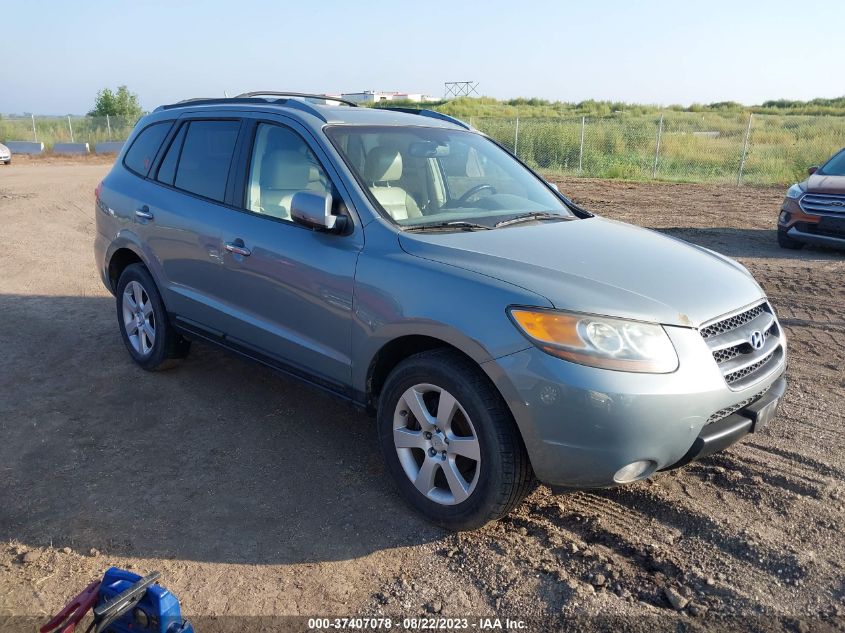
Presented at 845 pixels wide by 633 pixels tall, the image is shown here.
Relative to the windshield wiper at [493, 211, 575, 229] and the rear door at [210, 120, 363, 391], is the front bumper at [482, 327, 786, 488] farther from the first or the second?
the windshield wiper at [493, 211, 575, 229]

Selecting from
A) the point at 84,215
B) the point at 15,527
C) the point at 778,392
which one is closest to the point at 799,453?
the point at 778,392

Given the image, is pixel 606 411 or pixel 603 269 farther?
pixel 603 269

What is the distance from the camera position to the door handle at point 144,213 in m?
4.91

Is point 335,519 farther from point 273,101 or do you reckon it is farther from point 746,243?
point 746,243

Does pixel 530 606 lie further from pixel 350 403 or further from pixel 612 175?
pixel 612 175

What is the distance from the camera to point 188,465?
156 inches

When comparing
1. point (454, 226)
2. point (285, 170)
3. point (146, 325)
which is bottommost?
point (146, 325)

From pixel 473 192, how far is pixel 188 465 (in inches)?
88.3

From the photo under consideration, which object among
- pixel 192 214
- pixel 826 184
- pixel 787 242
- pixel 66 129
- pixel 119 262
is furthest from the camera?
pixel 66 129

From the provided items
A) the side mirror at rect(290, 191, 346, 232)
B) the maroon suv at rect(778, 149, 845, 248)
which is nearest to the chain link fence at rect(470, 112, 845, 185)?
the maroon suv at rect(778, 149, 845, 248)

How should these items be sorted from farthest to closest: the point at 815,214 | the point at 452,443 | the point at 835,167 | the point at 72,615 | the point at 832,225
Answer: the point at 835,167 < the point at 815,214 < the point at 832,225 < the point at 452,443 < the point at 72,615

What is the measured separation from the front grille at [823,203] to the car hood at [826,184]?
0.20ft

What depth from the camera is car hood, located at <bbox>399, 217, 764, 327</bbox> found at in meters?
3.01

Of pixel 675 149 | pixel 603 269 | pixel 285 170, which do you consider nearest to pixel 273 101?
pixel 285 170
